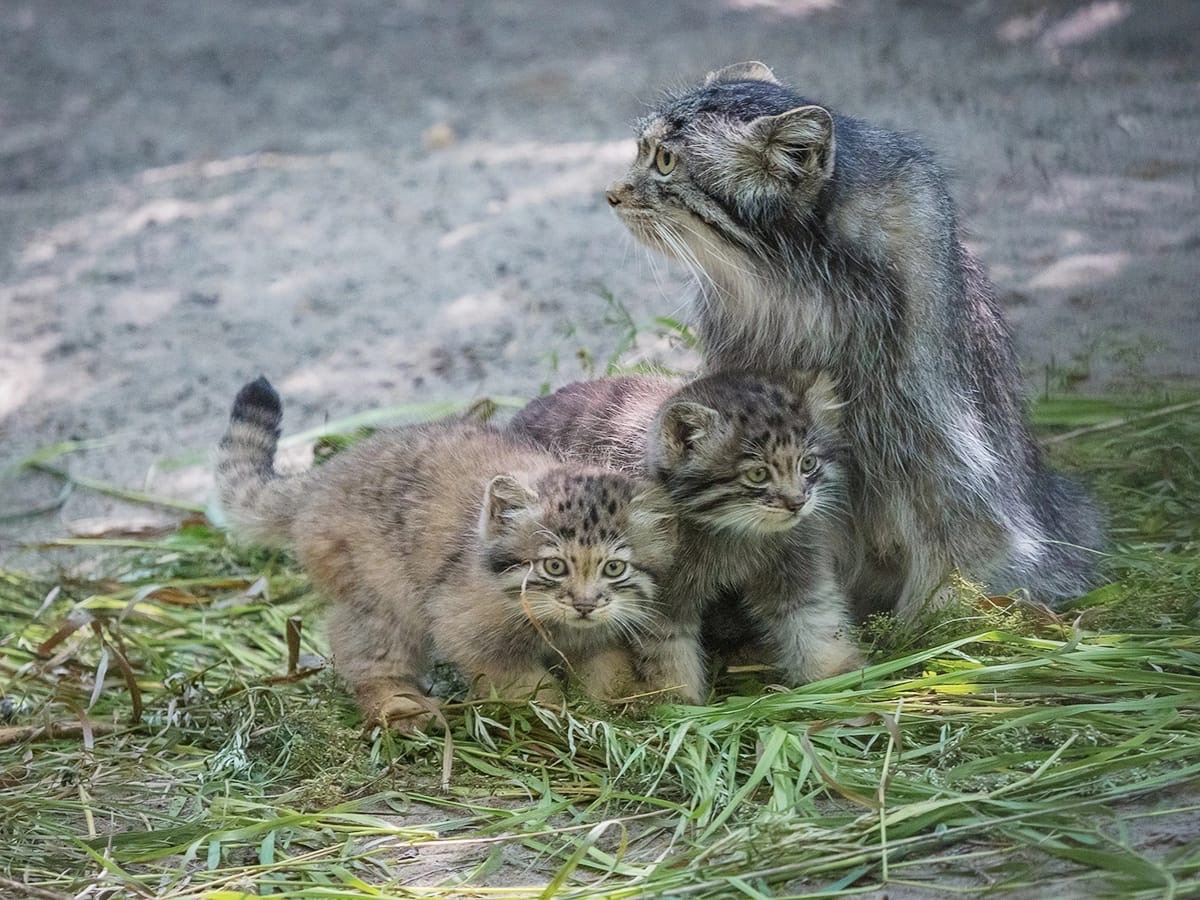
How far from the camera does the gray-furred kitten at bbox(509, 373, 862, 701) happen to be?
4773 millimetres

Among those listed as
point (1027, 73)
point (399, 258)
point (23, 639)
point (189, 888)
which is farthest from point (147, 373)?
point (1027, 73)

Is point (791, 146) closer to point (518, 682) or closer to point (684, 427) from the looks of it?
point (684, 427)

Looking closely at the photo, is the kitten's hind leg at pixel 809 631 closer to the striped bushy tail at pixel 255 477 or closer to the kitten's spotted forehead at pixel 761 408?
the kitten's spotted forehead at pixel 761 408

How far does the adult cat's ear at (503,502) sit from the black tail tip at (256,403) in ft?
4.48

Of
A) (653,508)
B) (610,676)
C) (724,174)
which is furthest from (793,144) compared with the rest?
(610,676)

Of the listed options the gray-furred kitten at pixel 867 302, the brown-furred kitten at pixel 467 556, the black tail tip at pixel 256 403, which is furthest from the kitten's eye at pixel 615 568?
the black tail tip at pixel 256 403

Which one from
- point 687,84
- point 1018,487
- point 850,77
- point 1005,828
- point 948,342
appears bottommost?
point 1005,828

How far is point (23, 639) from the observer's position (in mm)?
6059

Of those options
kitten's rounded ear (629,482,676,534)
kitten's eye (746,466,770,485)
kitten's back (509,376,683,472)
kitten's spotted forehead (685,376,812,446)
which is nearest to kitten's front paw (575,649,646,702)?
kitten's rounded ear (629,482,676,534)

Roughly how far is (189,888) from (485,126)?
26.3 ft

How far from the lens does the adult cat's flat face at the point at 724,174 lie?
4898 millimetres

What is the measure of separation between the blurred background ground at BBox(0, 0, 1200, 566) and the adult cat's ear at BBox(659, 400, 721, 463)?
0.95 metres

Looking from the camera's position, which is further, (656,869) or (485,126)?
(485,126)

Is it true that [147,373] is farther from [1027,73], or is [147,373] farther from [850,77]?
[1027,73]
